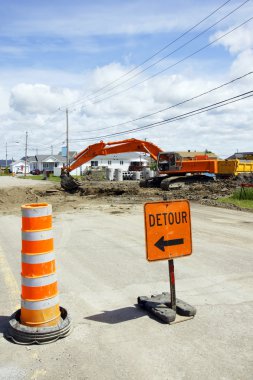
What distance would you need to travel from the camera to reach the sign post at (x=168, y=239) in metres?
4.61

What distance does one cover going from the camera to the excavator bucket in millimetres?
26328

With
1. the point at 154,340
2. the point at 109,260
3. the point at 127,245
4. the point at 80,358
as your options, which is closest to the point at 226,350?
the point at 154,340

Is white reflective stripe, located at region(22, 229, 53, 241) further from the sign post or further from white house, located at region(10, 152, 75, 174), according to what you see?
white house, located at region(10, 152, 75, 174)

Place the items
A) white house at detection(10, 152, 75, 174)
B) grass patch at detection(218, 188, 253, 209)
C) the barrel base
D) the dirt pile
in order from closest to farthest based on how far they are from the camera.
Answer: the barrel base < grass patch at detection(218, 188, 253, 209) < the dirt pile < white house at detection(10, 152, 75, 174)

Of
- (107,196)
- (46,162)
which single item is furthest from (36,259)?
(46,162)

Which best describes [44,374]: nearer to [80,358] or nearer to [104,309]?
[80,358]

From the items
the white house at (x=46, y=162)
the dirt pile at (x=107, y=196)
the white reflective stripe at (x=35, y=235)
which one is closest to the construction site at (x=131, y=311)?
the white reflective stripe at (x=35, y=235)

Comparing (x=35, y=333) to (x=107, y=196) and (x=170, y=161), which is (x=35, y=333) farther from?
(x=170, y=161)

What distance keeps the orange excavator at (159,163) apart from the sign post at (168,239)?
21.1 meters

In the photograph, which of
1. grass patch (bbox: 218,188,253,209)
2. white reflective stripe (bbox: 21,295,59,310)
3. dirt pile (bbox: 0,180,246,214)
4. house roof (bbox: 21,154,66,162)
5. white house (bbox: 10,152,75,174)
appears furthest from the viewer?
house roof (bbox: 21,154,66,162)

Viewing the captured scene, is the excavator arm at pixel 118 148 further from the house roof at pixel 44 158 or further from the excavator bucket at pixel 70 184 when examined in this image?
the house roof at pixel 44 158

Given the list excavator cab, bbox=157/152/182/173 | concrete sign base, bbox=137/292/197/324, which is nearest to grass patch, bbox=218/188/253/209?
excavator cab, bbox=157/152/182/173

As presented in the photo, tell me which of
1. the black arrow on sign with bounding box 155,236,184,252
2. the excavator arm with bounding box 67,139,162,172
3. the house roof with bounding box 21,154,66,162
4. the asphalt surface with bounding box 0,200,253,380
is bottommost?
the asphalt surface with bounding box 0,200,253,380

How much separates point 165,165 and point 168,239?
23.2 metres
